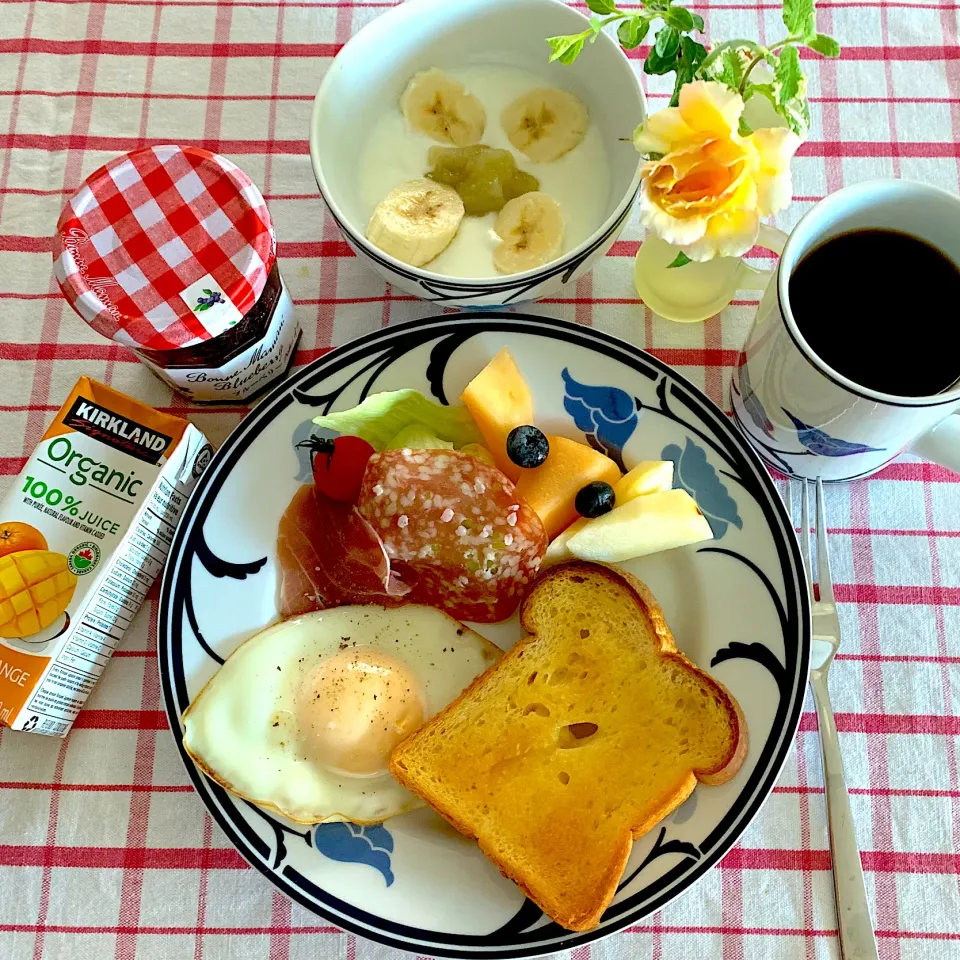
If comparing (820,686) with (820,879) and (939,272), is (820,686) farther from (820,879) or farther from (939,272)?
(939,272)

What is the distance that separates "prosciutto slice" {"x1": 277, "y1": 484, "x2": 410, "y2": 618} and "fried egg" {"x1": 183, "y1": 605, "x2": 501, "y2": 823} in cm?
3

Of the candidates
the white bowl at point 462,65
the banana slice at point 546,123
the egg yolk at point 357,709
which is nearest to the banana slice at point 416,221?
the white bowl at point 462,65

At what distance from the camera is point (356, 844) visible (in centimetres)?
128

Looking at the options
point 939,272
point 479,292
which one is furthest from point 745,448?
point 479,292

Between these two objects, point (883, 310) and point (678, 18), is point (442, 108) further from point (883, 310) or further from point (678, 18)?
point (883, 310)

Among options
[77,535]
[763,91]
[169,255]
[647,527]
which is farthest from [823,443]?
[77,535]

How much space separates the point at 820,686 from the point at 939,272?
62 centimetres

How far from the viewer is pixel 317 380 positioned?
139cm

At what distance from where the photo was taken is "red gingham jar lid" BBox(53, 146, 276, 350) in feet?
3.82

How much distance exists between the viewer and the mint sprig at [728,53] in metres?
1.00

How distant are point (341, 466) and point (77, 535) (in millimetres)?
391

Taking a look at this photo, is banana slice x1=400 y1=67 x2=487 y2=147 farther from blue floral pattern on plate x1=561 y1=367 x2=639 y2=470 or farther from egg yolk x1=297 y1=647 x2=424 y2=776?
egg yolk x1=297 y1=647 x2=424 y2=776

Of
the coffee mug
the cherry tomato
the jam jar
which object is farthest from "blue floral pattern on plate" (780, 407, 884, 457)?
the jam jar

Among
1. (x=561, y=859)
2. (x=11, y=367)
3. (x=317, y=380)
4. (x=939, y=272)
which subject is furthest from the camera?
(x=11, y=367)
